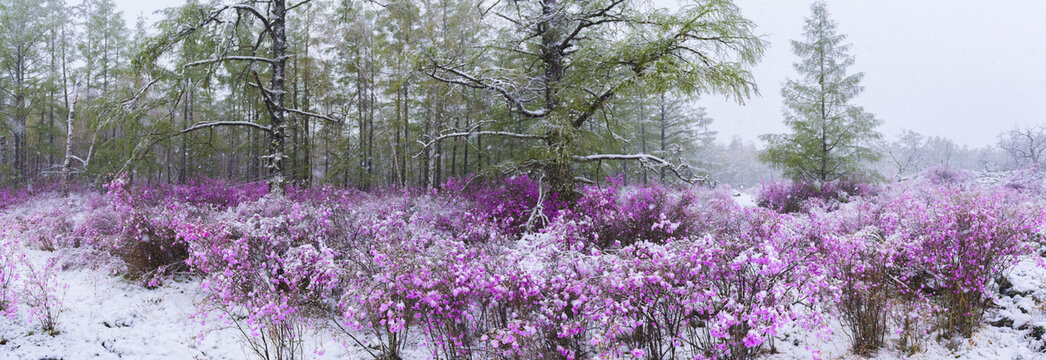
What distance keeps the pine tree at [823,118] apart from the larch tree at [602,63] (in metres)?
10.7

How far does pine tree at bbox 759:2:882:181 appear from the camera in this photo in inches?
559

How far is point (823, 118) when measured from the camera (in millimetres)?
14562

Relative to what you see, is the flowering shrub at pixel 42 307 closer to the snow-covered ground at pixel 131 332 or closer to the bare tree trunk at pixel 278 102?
the snow-covered ground at pixel 131 332

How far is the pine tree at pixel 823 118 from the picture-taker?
14.2 m

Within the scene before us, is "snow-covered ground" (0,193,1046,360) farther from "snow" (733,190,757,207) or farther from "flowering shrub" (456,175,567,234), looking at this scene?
"snow" (733,190,757,207)

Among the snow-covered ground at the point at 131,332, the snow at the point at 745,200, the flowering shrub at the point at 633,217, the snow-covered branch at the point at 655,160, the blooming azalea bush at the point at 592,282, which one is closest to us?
the blooming azalea bush at the point at 592,282

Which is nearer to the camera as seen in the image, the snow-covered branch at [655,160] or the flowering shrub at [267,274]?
the flowering shrub at [267,274]

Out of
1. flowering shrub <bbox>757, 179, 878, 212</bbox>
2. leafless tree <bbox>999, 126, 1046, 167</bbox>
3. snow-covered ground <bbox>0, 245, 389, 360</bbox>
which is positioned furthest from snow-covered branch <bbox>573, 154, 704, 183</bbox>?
leafless tree <bbox>999, 126, 1046, 167</bbox>

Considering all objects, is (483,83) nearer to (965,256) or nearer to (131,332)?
(131,332)

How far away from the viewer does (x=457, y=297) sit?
10.3 feet

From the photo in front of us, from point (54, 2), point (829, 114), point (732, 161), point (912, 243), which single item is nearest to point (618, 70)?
point (912, 243)

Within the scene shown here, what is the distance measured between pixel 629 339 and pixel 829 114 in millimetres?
15693

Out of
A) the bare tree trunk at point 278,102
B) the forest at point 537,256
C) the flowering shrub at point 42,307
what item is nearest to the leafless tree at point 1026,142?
the forest at point 537,256

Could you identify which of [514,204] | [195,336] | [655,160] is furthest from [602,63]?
[195,336]
